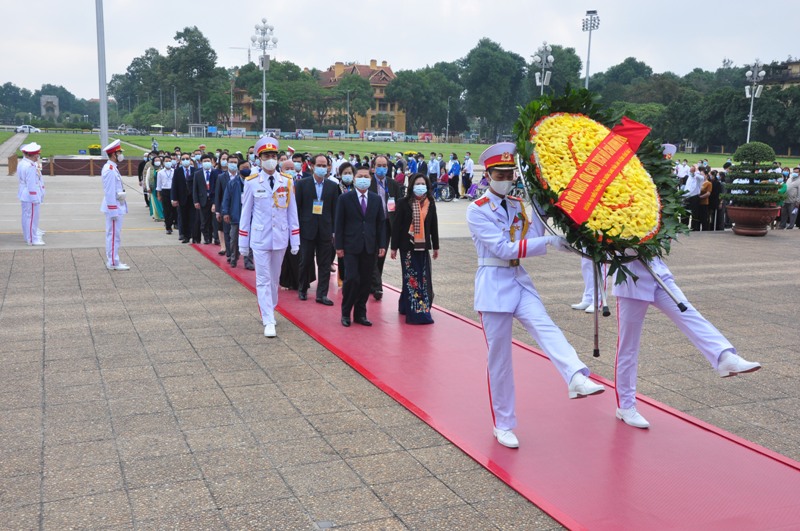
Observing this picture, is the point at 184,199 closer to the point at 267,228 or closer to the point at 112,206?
the point at 112,206

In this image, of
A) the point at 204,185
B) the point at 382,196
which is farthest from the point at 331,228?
the point at 204,185

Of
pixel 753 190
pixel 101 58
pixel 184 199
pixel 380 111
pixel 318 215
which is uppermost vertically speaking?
pixel 380 111

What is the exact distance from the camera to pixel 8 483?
13.6 feet

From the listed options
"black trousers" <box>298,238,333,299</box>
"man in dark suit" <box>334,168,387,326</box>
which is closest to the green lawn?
"black trousers" <box>298,238,333,299</box>

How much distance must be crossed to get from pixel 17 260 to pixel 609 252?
1082 centimetres

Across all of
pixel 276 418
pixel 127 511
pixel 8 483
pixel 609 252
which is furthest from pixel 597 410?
pixel 8 483

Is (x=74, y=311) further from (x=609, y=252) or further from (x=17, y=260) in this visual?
(x=609, y=252)

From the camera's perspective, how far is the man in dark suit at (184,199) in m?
14.5

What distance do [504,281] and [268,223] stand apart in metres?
3.70

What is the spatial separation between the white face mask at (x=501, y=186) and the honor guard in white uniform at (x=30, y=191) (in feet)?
37.5

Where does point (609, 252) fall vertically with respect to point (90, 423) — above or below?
above

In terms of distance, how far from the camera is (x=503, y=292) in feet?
15.7

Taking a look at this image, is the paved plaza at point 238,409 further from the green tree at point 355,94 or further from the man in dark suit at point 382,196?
the green tree at point 355,94

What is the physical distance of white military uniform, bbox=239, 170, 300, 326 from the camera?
7.71 metres
